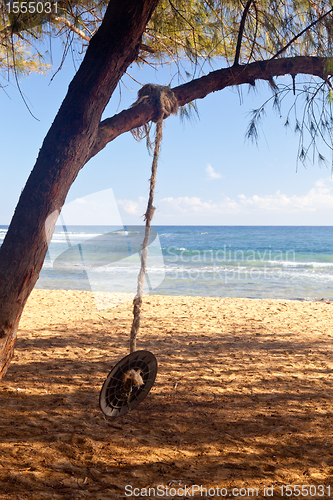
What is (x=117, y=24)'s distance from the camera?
2080 mm

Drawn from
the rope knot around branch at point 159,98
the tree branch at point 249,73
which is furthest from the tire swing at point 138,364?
the tree branch at point 249,73

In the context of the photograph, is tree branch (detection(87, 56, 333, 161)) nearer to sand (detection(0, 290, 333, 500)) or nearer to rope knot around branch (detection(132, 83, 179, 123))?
rope knot around branch (detection(132, 83, 179, 123))

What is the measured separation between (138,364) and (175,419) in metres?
0.60

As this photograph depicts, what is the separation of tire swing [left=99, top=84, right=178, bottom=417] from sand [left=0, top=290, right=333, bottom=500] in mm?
264

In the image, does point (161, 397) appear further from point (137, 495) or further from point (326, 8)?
point (326, 8)

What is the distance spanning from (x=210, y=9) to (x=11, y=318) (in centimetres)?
290

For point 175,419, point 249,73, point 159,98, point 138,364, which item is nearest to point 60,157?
point 159,98

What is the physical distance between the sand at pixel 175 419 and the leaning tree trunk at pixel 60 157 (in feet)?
1.96

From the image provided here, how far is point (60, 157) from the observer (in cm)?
199

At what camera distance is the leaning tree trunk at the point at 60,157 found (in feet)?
6.23

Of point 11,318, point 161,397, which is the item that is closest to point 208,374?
point 161,397

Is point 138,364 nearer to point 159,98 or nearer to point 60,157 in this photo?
point 60,157

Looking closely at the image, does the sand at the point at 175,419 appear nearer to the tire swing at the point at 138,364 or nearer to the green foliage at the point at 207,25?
the tire swing at the point at 138,364

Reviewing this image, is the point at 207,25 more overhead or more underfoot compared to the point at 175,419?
more overhead
